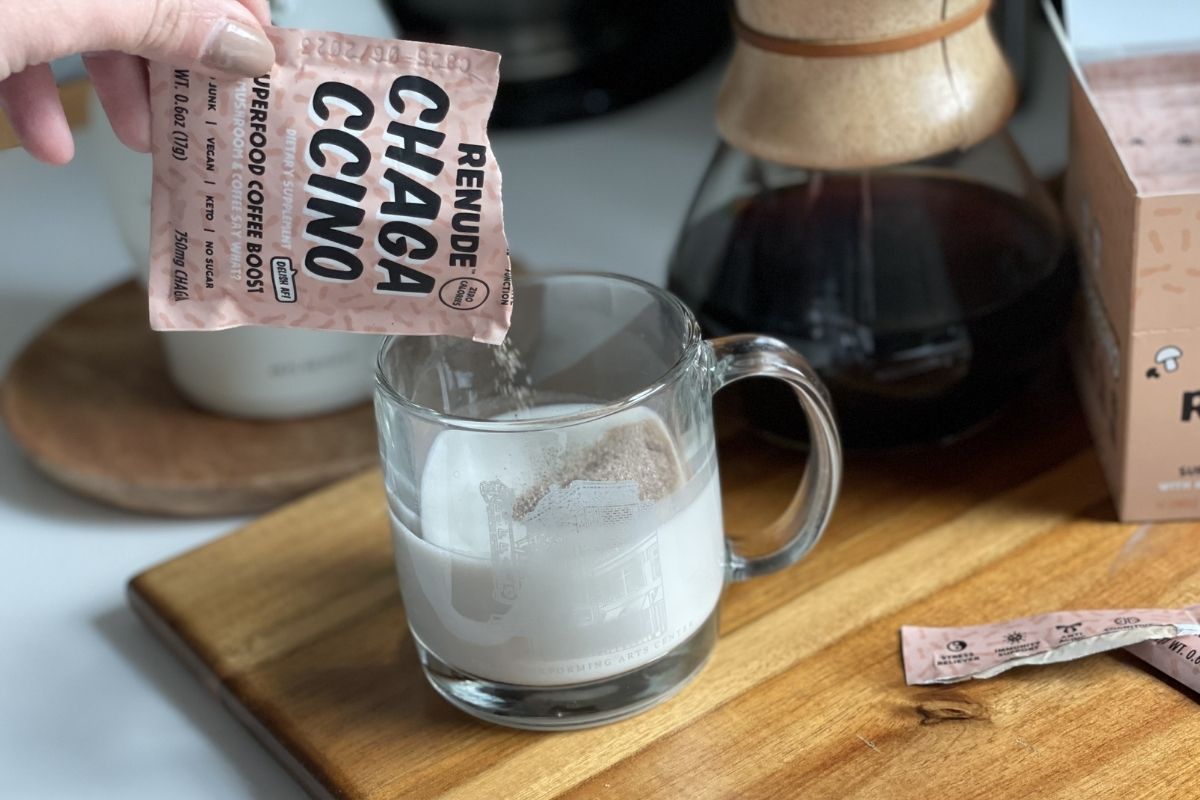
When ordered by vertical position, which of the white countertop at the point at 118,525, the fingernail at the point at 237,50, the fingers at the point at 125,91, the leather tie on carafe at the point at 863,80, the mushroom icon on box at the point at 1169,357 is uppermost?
the fingernail at the point at 237,50

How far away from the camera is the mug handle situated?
637 millimetres

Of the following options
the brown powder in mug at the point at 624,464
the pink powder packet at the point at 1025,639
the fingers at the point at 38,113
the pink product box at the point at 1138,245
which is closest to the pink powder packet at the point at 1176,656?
the pink powder packet at the point at 1025,639

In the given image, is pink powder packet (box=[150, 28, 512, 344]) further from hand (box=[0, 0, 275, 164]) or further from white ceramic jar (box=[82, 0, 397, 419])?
white ceramic jar (box=[82, 0, 397, 419])

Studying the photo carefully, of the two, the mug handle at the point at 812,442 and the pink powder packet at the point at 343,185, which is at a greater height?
the pink powder packet at the point at 343,185

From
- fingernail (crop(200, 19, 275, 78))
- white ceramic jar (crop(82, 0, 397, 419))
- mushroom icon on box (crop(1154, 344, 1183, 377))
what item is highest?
fingernail (crop(200, 19, 275, 78))

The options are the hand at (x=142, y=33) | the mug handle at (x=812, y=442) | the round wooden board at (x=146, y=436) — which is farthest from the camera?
the round wooden board at (x=146, y=436)

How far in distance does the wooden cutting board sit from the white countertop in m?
0.03

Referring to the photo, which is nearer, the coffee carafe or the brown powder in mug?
the brown powder in mug

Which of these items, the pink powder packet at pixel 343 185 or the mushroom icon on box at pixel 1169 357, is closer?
the pink powder packet at pixel 343 185

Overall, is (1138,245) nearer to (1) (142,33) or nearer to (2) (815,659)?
(2) (815,659)

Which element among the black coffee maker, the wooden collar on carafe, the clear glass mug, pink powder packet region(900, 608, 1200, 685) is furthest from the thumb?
the black coffee maker

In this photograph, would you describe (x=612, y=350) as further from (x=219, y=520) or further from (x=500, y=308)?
(x=219, y=520)

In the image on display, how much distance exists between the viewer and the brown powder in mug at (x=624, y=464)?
0.59 m

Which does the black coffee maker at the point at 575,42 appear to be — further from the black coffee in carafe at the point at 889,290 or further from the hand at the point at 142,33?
the hand at the point at 142,33
